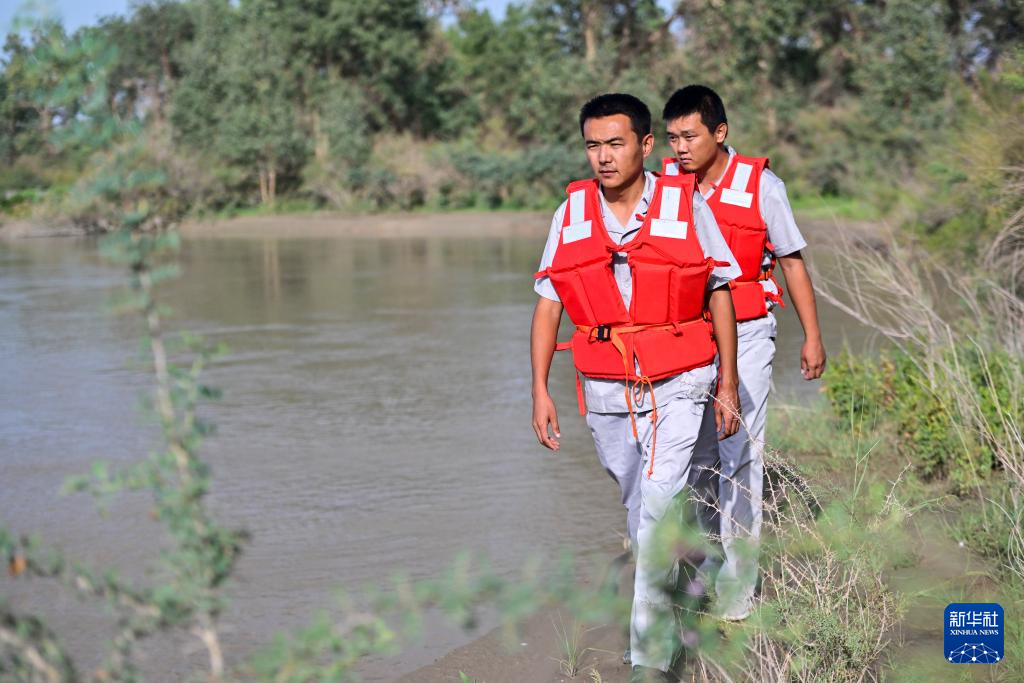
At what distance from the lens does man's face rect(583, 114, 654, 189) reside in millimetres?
4555

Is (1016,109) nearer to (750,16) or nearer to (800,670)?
(800,670)

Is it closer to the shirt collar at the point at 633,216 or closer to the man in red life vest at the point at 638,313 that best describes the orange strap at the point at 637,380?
the man in red life vest at the point at 638,313

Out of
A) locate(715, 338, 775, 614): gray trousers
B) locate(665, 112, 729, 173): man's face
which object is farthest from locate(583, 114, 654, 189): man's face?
locate(715, 338, 775, 614): gray trousers

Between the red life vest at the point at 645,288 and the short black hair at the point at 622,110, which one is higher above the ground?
the short black hair at the point at 622,110

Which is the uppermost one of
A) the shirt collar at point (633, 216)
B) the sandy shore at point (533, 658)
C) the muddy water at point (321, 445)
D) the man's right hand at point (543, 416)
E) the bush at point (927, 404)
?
the shirt collar at point (633, 216)

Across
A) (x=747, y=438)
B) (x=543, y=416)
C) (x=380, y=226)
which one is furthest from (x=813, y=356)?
(x=380, y=226)

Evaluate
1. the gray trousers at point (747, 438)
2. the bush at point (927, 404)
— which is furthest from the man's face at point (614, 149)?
the bush at point (927, 404)

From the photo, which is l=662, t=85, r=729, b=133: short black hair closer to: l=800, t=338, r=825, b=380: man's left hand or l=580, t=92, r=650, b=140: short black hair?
l=580, t=92, r=650, b=140: short black hair

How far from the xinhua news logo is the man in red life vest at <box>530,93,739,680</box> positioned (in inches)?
37.7

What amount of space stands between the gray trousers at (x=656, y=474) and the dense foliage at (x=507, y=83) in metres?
20.9

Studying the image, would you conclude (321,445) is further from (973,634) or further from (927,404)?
(973,634)

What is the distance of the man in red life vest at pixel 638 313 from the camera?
4449 millimetres

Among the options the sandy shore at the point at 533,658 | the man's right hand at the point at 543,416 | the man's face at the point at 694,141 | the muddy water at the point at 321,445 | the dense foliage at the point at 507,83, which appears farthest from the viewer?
the dense foliage at the point at 507,83

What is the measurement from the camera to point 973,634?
4.38m
